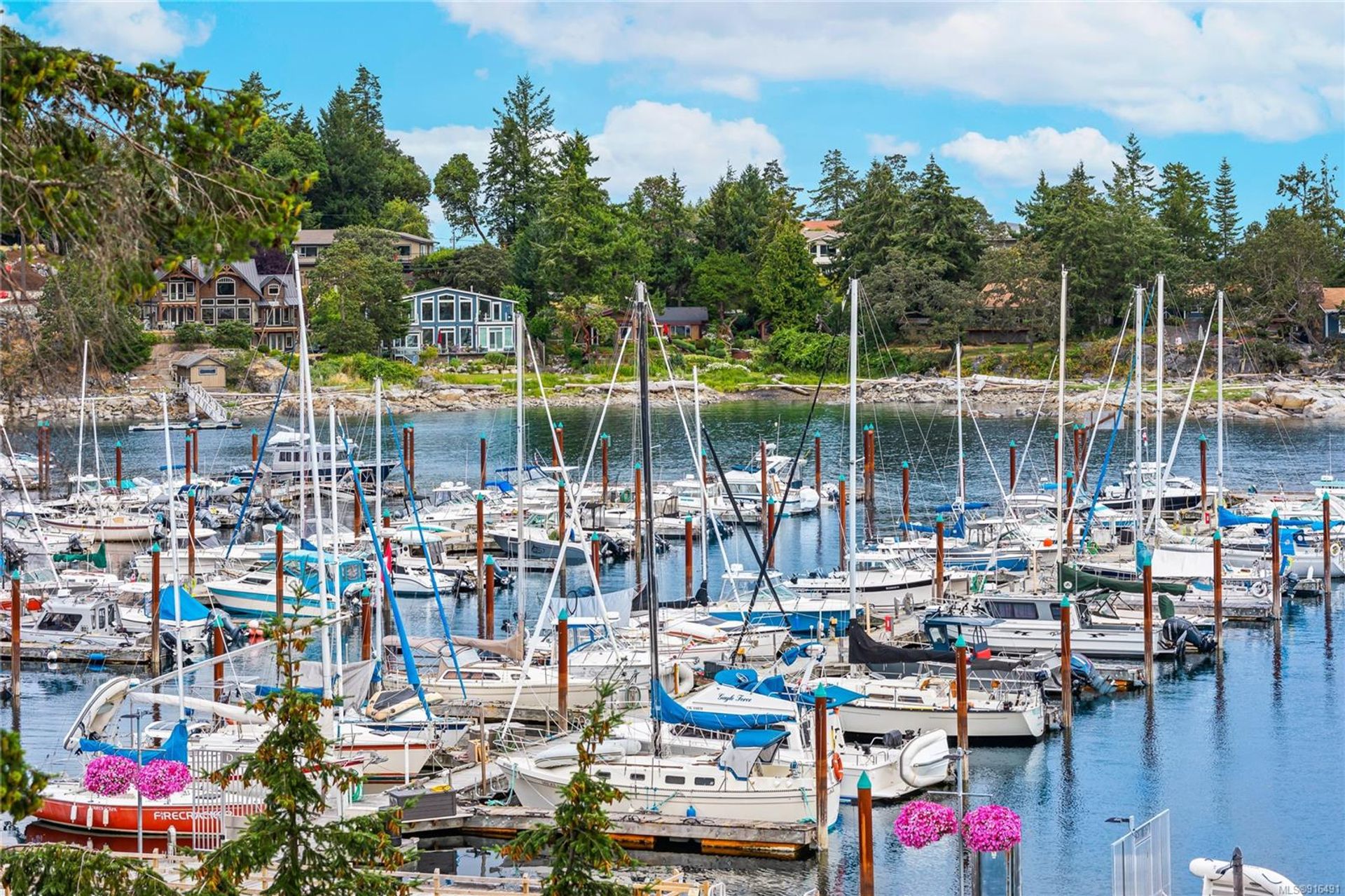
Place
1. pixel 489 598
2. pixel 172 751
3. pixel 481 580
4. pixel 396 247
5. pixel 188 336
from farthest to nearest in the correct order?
pixel 396 247 < pixel 188 336 < pixel 481 580 < pixel 489 598 < pixel 172 751

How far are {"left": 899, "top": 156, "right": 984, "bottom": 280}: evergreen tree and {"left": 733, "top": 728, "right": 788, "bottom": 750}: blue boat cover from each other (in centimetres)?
10340

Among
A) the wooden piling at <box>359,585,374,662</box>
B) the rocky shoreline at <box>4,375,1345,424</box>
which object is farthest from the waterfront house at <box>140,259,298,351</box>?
the wooden piling at <box>359,585,374,662</box>

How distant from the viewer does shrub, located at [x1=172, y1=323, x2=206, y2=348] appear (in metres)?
128

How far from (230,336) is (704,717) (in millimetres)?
104138

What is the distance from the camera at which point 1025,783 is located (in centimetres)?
3462

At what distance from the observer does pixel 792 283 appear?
5325 inches

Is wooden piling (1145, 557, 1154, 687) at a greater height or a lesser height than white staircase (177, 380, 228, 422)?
lesser

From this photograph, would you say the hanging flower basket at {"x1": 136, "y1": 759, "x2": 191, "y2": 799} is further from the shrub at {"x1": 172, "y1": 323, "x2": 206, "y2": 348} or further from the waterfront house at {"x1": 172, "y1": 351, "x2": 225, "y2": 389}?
the shrub at {"x1": 172, "y1": 323, "x2": 206, "y2": 348}

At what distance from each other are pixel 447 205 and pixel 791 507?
9247 centimetres

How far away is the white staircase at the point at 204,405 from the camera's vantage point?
113438 millimetres

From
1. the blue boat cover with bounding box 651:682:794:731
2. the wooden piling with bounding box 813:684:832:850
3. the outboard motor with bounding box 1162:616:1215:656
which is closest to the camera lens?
the wooden piling with bounding box 813:684:832:850

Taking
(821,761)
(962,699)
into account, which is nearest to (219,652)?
(821,761)

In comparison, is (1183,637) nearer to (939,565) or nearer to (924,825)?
(939,565)

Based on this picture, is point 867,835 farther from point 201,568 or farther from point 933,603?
point 201,568
